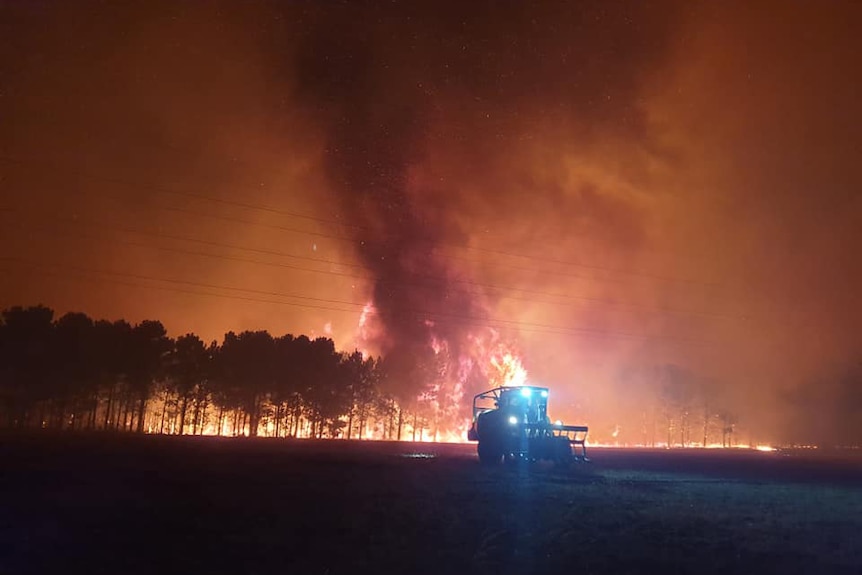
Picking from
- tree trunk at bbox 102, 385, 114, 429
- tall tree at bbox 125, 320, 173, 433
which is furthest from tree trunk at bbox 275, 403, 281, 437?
tree trunk at bbox 102, 385, 114, 429

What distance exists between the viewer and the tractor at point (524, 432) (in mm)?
39281

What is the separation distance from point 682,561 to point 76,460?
99.0 ft

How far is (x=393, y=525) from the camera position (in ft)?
53.9

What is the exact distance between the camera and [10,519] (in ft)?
49.8

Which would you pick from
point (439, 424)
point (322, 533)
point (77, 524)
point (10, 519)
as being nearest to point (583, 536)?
point (322, 533)

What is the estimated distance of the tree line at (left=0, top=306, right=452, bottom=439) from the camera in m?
87.8

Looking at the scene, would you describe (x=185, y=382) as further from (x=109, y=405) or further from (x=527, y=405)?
(x=527, y=405)

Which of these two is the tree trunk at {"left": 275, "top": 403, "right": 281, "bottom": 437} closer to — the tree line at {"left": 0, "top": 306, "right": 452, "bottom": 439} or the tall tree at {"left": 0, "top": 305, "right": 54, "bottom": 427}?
the tree line at {"left": 0, "top": 306, "right": 452, "bottom": 439}

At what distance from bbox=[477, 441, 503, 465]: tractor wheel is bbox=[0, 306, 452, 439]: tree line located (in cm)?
6816

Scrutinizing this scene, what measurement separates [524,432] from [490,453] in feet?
11.8

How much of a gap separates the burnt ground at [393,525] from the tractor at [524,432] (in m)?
9.79

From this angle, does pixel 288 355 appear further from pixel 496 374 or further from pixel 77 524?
pixel 77 524

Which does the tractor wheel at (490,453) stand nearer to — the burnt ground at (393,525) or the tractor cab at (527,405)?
the tractor cab at (527,405)

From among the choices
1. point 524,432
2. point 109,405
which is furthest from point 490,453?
point 109,405
